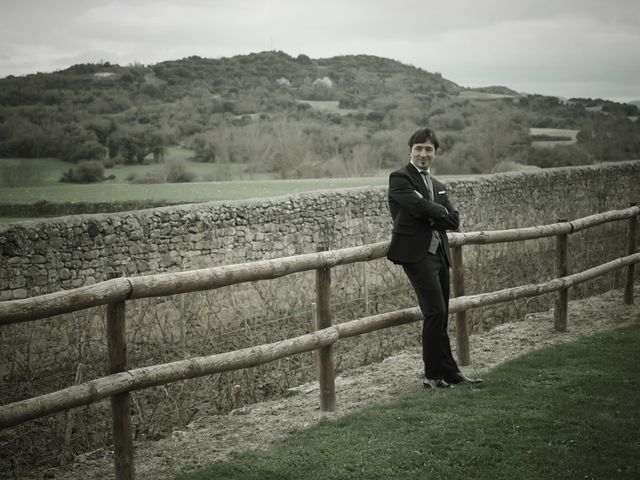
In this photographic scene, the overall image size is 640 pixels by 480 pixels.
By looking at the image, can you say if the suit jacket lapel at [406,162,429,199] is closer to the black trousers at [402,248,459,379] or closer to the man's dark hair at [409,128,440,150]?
the man's dark hair at [409,128,440,150]

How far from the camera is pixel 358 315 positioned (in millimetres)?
11711

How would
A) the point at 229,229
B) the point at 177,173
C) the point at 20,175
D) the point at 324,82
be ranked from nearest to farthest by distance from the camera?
the point at 229,229, the point at 20,175, the point at 177,173, the point at 324,82

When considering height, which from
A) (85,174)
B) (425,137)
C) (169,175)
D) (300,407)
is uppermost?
(425,137)

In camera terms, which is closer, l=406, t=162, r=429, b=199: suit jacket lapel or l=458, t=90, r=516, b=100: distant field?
l=406, t=162, r=429, b=199: suit jacket lapel

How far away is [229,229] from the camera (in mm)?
16562

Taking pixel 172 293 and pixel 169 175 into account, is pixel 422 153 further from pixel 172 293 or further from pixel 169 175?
pixel 169 175

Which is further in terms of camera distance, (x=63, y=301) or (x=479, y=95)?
(x=479, y=95)

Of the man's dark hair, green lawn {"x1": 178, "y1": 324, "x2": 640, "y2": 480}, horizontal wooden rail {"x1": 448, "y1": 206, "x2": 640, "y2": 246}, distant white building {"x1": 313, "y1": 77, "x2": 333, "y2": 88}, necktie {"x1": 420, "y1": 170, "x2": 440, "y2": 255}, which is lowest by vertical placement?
green lawn {"x1": 178, "y1": 324, "x2": 640, "y2": 480}

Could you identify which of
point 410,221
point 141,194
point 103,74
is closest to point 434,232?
point 410,221

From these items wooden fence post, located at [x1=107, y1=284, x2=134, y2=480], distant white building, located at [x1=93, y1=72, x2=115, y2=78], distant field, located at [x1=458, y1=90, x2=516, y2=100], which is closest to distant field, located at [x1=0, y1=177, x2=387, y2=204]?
wooden fence post, located at [x1=107, y1=284, x2=134, y2=480]

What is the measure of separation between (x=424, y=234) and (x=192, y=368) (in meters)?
2.28

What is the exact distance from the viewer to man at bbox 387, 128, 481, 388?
235 inches

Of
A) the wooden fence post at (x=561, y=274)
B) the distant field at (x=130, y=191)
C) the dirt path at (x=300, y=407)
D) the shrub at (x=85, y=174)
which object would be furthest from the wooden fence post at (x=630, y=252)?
the shrub at (x=85, y=174)

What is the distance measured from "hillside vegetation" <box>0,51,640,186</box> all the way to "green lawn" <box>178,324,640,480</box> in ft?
123
